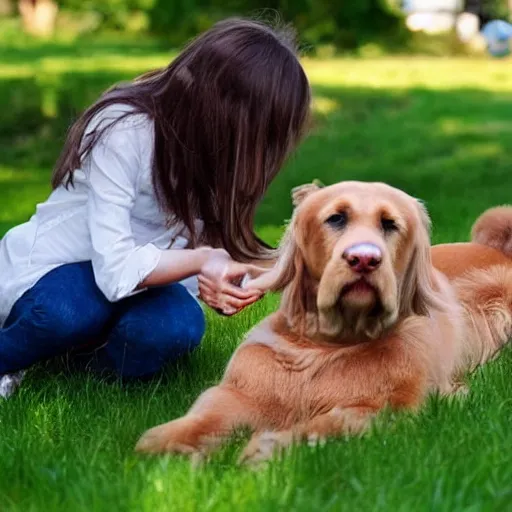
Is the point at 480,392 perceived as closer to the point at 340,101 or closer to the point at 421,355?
the point at 421,355

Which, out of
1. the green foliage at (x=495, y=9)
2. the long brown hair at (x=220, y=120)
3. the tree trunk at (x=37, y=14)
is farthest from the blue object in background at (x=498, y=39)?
the long brown hair at (x=220, y=120)

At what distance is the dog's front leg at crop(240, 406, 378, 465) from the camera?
9.44 feet

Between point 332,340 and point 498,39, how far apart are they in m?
22.4

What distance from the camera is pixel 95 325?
3.64 metres

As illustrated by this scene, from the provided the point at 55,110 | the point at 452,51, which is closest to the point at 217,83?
the point at 55,110

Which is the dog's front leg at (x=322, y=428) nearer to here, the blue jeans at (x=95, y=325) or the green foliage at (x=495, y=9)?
the blue jeans at (x=95, y=325)

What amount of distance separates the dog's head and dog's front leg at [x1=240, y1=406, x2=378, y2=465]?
0.22 metres

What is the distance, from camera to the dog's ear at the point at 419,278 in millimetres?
3057

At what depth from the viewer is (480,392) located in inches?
129

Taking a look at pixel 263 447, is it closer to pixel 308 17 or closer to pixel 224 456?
pixel 224 456

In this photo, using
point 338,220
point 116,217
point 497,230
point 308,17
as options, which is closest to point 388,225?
point 338,220

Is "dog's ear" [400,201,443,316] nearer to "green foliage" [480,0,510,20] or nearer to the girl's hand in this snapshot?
the girl's hand

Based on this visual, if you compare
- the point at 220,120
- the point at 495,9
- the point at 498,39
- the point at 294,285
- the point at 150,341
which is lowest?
the point at 495,9

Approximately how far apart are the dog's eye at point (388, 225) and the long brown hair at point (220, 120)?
2.13 ft
